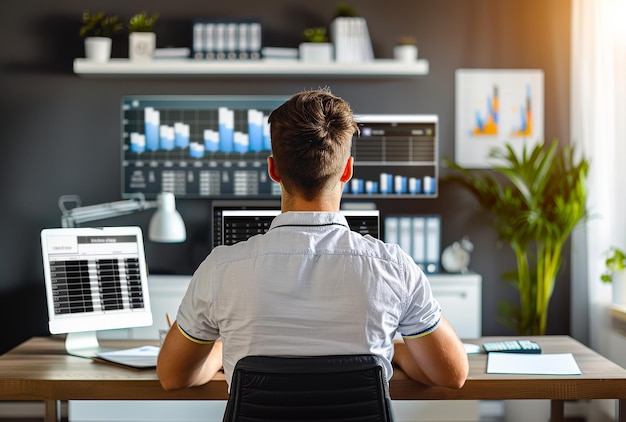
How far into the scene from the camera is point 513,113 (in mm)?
4688

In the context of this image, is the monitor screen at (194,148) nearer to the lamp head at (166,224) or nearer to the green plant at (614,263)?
the lamp head at (166,224)

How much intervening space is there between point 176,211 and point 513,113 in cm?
208

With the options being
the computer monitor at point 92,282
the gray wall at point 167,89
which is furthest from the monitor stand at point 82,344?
the gray wall at point 167,89

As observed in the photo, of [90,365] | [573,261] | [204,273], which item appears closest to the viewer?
[204,273]

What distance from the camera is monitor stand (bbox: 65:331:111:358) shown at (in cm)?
254

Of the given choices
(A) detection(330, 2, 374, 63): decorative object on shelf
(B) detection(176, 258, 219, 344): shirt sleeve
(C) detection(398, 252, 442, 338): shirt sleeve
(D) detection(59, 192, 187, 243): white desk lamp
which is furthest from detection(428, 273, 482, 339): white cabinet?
(B) detection(176, 258, 219, 344): shirt sleeve

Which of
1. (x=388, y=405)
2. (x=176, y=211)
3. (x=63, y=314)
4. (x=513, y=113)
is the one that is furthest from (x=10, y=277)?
(x=388, y=405)

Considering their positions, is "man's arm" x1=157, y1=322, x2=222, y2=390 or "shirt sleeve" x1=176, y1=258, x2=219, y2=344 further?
"man's arm" x1=157, y1=322, x2=222, y2=390

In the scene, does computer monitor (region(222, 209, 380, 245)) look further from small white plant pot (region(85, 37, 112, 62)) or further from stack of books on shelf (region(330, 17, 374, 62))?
small white plant pot (region(85, 37, 112, 62))

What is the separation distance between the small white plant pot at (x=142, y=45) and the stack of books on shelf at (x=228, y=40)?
24 cm

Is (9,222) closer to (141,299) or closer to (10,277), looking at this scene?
(10,277)

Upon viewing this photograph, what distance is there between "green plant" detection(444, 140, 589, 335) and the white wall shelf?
653 millimetres

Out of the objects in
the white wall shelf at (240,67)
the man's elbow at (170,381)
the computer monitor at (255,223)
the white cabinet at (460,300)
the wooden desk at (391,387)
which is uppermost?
the white wall shelf at (240,67)

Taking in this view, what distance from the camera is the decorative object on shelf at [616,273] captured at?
4039 mm
